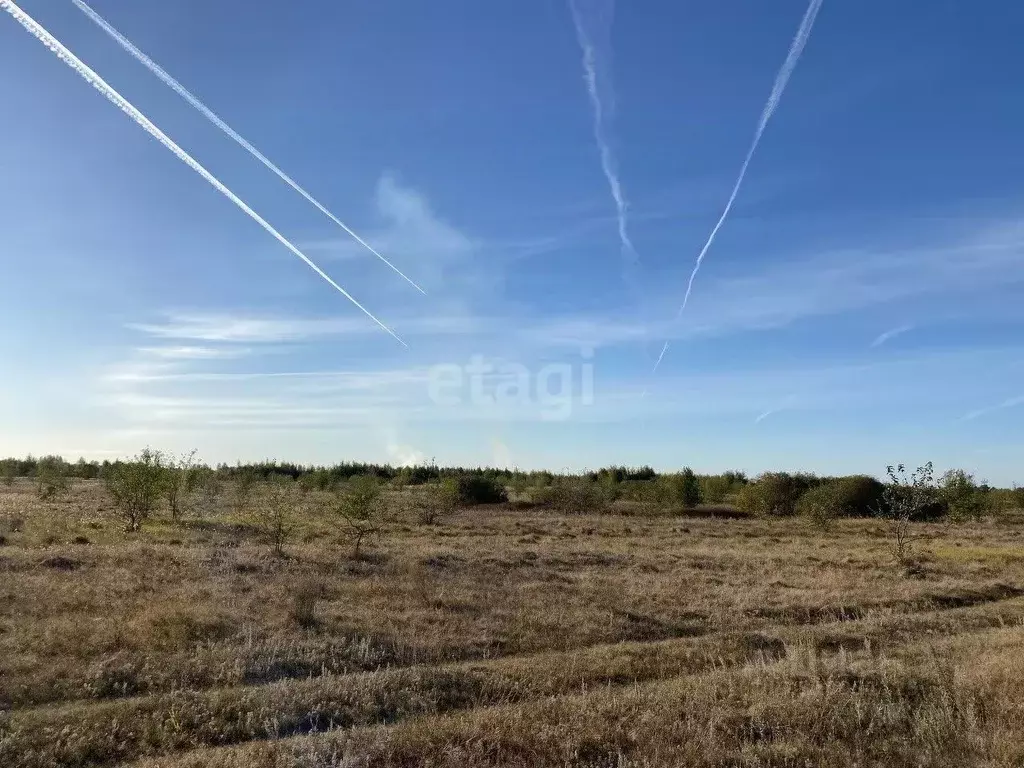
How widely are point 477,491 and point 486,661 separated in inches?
2641

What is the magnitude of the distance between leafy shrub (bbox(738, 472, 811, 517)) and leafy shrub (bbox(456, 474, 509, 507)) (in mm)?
26279

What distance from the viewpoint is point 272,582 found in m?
20.2

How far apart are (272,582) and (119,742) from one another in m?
11.5

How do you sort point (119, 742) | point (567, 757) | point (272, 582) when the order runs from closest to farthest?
point (567, 757), point (119, 742), point (272, 582)

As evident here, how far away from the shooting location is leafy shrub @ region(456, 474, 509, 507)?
78.4m

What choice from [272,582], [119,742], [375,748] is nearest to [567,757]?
[375,748]

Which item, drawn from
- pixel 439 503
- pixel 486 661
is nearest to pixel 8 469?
pixel 439 503

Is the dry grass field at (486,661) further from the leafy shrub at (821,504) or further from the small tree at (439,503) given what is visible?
the leafy shrub at (821,504)

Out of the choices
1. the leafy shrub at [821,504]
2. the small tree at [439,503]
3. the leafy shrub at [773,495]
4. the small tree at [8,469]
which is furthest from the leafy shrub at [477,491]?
the small tree at [8,469]

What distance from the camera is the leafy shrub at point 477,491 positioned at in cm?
7844

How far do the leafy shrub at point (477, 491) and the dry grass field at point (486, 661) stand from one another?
4946 centimetres

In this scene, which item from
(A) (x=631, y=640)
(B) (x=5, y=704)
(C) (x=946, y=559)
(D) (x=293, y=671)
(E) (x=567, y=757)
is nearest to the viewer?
(E) (x=567, y=757)

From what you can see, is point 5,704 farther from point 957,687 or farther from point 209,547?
point 209,547

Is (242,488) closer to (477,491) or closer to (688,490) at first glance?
(477,491)
